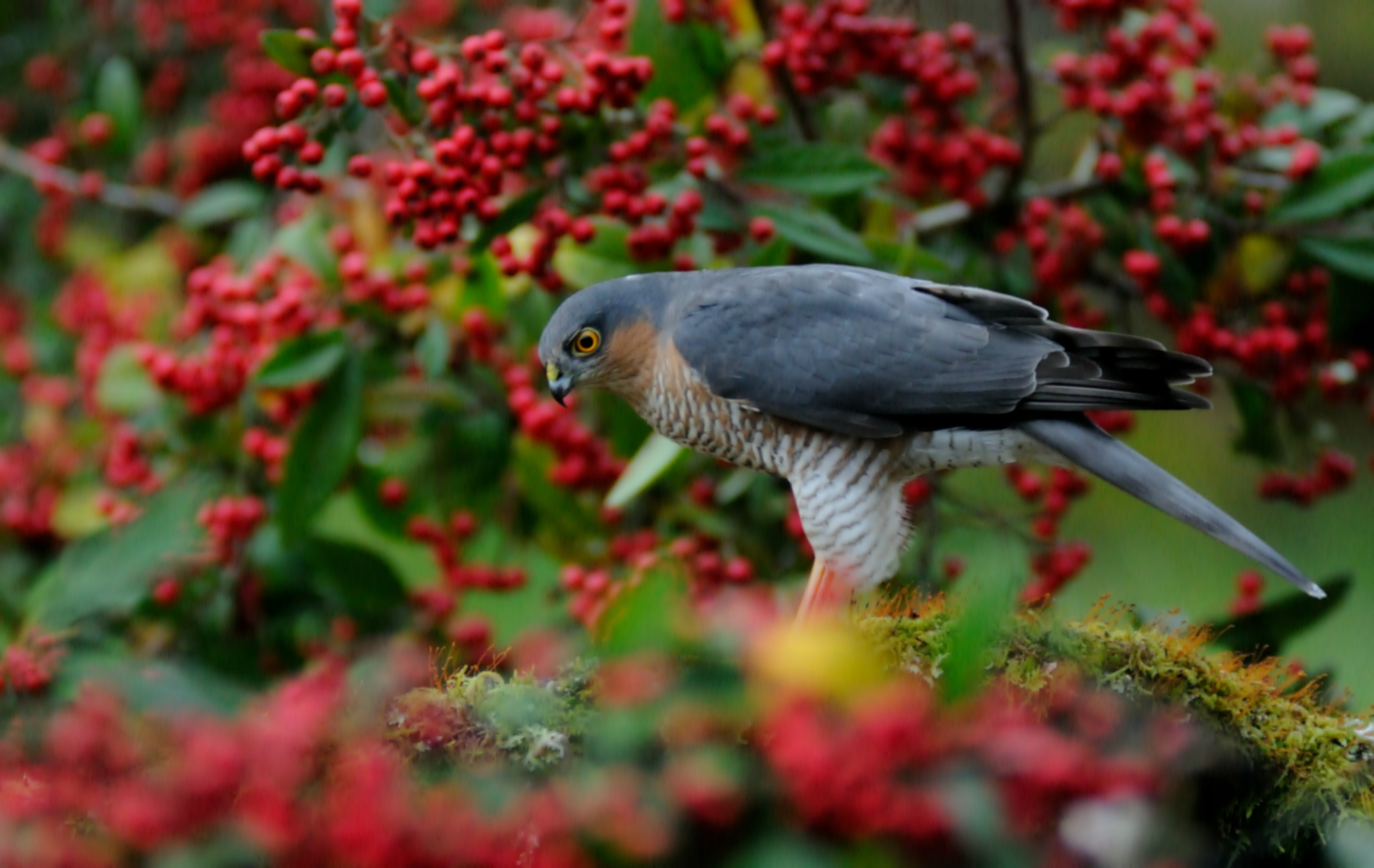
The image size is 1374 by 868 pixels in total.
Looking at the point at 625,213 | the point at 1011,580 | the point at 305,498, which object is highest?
the point at 1011,580

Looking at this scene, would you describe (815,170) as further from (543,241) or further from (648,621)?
(648,621)

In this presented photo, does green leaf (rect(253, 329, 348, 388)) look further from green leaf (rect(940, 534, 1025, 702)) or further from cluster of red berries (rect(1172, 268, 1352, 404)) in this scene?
cluster of red berries (rect(1172, 268, 1352, 404))

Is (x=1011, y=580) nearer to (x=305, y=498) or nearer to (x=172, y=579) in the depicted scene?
(x=305, y=498)

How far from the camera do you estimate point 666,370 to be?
192cm

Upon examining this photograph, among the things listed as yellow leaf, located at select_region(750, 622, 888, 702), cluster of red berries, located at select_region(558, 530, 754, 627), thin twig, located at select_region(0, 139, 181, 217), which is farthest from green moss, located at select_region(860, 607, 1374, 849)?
thin twig, located at select_region(0, 139, 181, 217)

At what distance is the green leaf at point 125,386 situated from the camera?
2.53 m

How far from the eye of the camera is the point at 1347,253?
2.24m

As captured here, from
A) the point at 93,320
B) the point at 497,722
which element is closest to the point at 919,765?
the point at 497,722

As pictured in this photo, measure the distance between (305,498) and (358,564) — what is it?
253mm

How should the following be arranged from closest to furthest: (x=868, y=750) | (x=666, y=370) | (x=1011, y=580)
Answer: (x=868, y=750) → (x=1011, y=580) → (x=666, y=370)

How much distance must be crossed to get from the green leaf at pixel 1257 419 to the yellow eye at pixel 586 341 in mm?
1359

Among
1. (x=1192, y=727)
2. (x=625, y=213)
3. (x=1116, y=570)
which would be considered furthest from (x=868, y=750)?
(x=1116, y=570)

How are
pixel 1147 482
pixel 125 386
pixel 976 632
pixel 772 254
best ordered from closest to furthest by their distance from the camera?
1. pixel 976 632
2. pixel 1147 482
3. pixel 772 254
4. pixel 125 386

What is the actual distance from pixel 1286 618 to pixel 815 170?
3.93 feet
